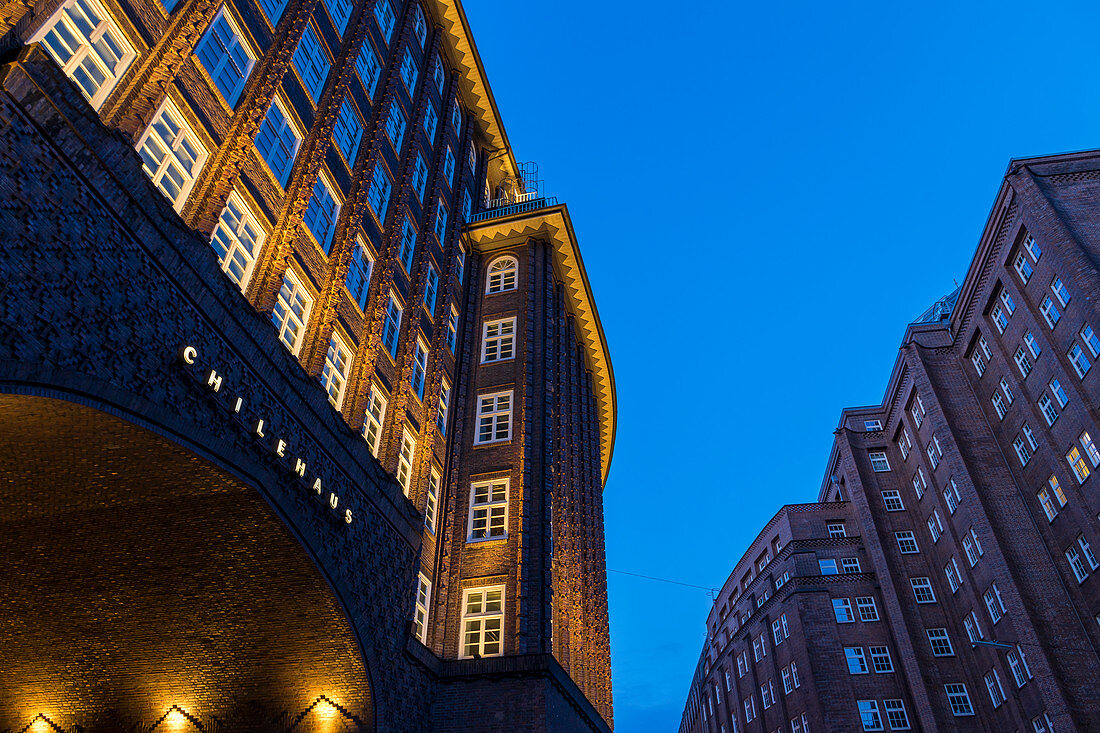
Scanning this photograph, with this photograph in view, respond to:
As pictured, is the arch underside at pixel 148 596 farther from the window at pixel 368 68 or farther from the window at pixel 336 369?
the window at pixel 368 68

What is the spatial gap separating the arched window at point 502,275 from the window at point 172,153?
23184 millimetres

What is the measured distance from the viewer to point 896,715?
55.8 metres

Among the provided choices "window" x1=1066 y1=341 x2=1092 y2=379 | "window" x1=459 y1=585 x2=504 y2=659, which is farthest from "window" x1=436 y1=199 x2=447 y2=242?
"window" x1=1066 y1=341 x2=1092 y2=379

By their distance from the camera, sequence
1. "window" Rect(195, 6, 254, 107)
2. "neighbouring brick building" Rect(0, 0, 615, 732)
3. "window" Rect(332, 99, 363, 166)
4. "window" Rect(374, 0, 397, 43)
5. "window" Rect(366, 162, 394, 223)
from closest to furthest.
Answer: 1. "neighbouring brick building" Rect(0, 0, 615, 732)
2. "window" Rect(195, 6, 254, 107)
3. "window" Rect(332, 99, 363, 166)
4. "window" Rect(366, 162, 394, 223)
5. "window" Rect(374, 0, 397, 43)

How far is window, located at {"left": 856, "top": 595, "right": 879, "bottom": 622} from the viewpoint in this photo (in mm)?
61375

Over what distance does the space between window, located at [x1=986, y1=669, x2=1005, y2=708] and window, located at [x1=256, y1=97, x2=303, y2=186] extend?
54.7m

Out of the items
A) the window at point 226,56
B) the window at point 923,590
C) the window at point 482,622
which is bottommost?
the window at point 482,622

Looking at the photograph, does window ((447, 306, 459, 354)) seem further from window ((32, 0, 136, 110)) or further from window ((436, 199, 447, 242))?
window ((32, 0, 136, 110))

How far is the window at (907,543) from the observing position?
62938 mm

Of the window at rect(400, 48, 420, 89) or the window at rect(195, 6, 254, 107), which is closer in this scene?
the window at rect(195, 6, 254, 107)

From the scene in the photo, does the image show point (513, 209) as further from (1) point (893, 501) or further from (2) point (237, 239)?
(1) point (893, 501)

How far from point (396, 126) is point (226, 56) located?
1288 centimetres

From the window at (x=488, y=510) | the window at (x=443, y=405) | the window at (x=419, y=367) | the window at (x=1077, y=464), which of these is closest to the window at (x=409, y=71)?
the window at (x=419, y=367)

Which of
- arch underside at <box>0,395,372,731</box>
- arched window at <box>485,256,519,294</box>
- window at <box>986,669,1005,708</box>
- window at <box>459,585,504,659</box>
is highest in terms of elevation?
arched window at <box>485,256,519,294</box>
